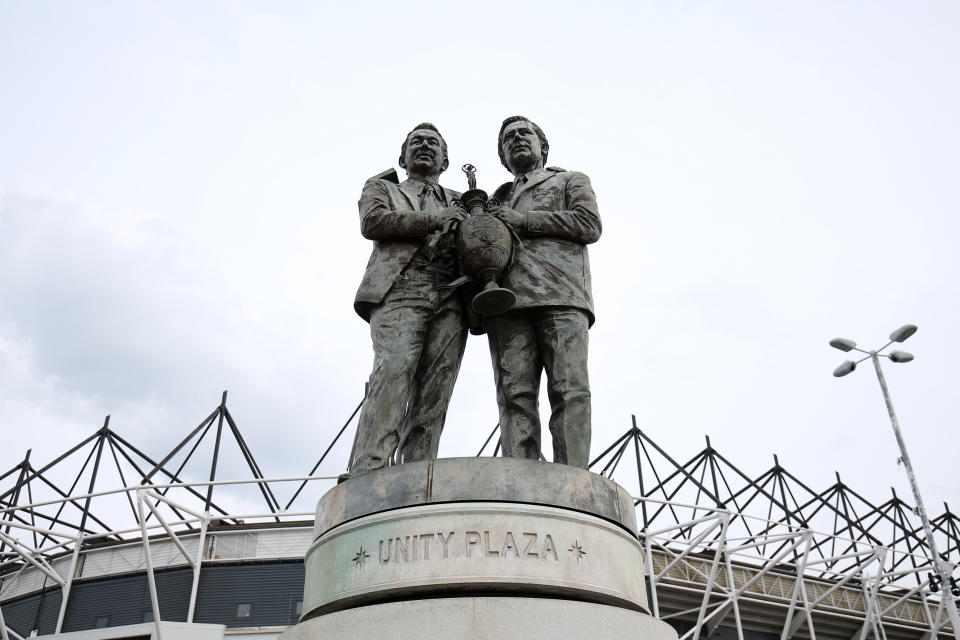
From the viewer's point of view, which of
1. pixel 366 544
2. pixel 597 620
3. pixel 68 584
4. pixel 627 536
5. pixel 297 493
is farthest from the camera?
pixel 297 493

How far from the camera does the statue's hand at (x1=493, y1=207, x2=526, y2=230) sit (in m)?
6.61

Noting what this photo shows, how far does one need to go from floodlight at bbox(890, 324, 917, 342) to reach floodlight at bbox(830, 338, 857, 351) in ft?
3.21

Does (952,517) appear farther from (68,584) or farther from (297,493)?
(68,584)

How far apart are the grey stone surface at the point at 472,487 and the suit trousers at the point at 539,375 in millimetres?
750

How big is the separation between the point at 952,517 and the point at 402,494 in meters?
55.1

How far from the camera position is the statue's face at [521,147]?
7.53 meters

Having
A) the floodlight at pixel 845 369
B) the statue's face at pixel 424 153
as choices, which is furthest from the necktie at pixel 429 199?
the floodlight at pixel 845 369

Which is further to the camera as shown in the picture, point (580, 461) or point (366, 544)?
point (580, 461)

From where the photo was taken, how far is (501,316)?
6656 mm

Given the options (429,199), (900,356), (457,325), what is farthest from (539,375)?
(900,356)

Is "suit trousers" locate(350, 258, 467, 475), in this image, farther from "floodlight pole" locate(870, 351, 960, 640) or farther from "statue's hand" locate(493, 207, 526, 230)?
"floodlight pole" locate(870, 351, 960, 640)

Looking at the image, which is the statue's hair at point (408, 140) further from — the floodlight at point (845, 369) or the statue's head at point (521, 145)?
the floodlight at point (845, 369)

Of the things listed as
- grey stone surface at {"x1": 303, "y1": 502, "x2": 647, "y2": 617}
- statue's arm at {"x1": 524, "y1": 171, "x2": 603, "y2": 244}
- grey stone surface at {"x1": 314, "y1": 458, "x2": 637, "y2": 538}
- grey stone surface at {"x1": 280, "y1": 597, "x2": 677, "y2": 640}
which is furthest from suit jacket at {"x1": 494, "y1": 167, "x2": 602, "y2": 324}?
grey stone surface at {"x1": 280, "y1": 597, "x2": 677, "y2": 640}

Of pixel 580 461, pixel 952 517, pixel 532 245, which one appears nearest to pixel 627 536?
pixel 580 461
